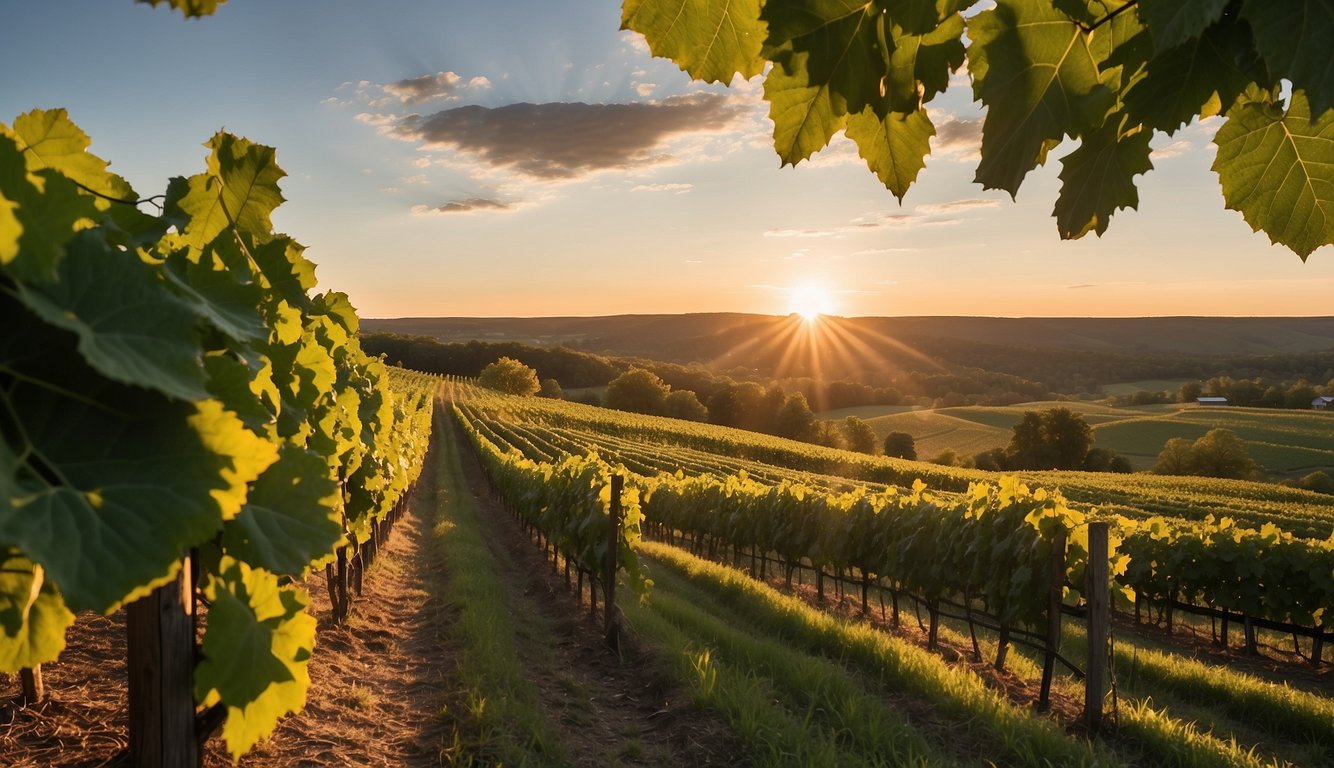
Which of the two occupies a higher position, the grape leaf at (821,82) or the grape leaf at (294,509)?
the grape leaf at (821,82)

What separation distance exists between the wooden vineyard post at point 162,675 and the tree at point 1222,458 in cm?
6523

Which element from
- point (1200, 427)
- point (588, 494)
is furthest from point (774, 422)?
point (588, 494)

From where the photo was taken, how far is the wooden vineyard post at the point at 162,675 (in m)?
2.07

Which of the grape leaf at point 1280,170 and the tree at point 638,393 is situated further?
the tree at point 638,393

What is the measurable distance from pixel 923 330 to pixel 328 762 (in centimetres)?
13684

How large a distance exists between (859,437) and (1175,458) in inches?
1138

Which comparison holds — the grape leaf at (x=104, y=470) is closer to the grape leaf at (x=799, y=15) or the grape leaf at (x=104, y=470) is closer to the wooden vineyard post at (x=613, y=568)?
the grape leaf at (x=799, y=15)

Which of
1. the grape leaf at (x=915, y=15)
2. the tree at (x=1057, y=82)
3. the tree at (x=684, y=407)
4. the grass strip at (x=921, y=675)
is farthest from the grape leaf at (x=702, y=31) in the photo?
the tree at (x=684, y=407)

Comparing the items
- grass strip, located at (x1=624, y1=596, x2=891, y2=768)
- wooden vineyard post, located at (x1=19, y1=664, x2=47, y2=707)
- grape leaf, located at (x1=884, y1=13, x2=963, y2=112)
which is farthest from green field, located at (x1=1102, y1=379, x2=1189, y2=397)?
grape leaf, located at (x1=884, y1=13, x2=963, y2=112)

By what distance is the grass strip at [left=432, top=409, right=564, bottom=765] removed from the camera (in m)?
5.00

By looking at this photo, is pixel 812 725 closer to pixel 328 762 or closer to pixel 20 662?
pixel 328 762

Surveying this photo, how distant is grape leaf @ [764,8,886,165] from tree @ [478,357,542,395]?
9904 centimetres

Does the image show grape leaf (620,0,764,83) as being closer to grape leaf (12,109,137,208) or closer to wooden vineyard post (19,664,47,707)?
grape leaf (12,109,137,208)

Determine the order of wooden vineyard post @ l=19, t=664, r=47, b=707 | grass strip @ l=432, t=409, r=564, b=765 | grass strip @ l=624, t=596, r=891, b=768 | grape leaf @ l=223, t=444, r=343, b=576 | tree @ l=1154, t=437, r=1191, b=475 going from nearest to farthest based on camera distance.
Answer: grape leaf @ l=223, t=444, r=343, b=576, wooden vineyard post @ l=19, t=664, r=47, b=707, grass strip @ l=624, t=596, r=891, b=768, grass strip @ l=432, t=409, r=564, b=765, tree @ l=1154, t=437, r=1191, b=475
